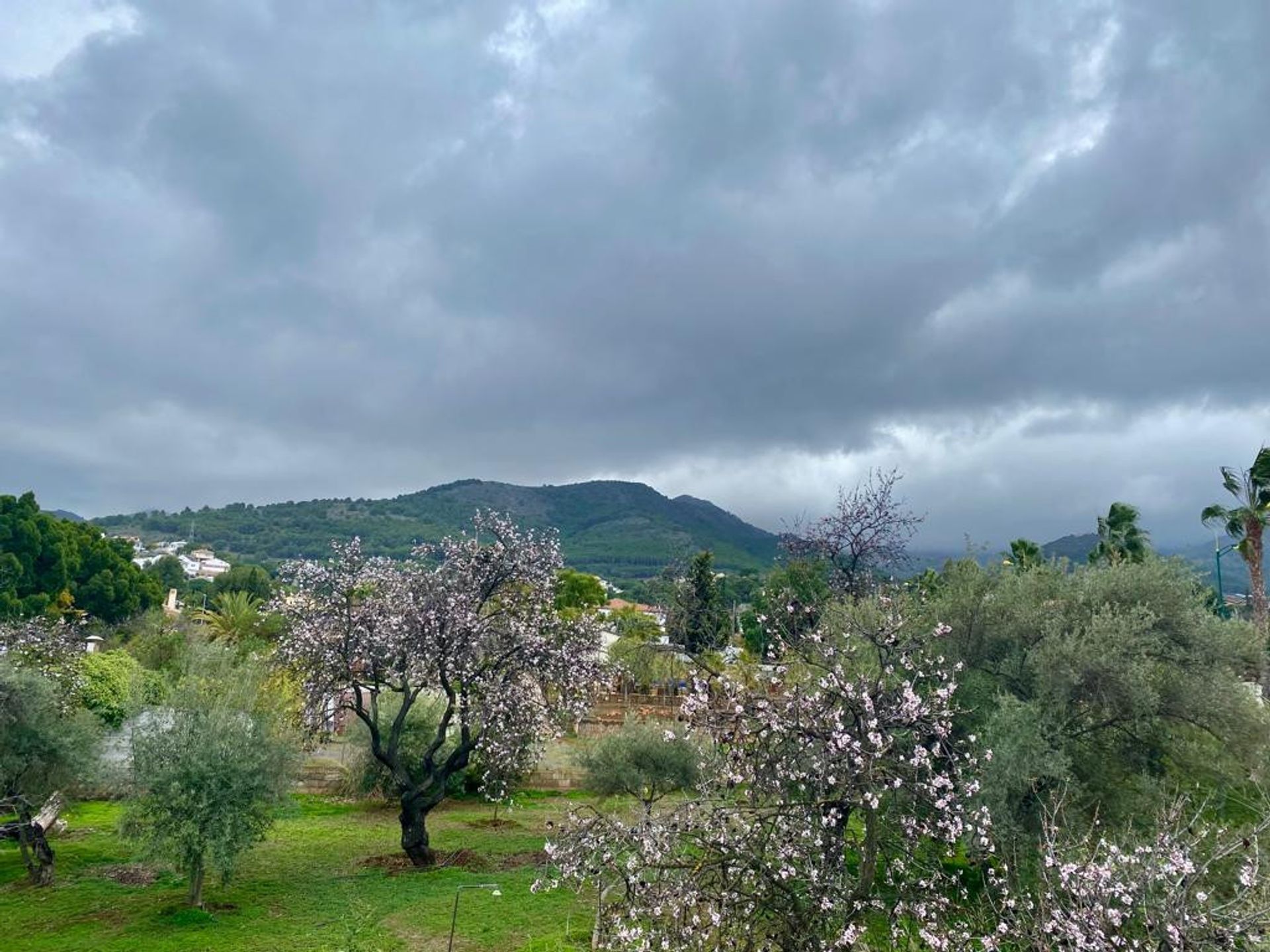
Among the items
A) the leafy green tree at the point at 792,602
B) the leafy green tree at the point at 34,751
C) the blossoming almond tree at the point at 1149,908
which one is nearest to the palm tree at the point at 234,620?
the leafy green tree at the point at 34,751

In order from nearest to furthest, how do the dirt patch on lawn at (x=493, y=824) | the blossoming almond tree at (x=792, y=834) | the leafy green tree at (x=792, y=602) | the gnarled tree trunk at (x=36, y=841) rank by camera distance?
1. the blossoming almond tree at (x=792, y=834)
2. the leafy green tree at (x=792, y=602)
3. the gnarled tree trunk at (x=36, y=841)
4. the dirt patch on lawn at (x=493, y=824)

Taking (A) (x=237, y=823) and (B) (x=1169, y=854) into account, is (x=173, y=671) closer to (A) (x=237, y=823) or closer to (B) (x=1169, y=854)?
(A) (x=237, y=823)

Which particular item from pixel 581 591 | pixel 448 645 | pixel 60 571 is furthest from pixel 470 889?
pixel 60 571

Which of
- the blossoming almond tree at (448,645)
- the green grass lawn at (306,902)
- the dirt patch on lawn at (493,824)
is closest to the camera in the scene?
the green grass lawn at (306,902)

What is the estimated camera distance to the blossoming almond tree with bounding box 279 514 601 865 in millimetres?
15820

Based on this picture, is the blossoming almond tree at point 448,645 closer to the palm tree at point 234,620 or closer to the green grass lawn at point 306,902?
the green grass lawn at point 306,902

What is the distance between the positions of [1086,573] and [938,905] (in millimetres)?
10420

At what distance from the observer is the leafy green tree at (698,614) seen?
126ft

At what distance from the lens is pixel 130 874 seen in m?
15.8

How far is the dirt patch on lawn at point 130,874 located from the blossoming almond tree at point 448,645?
4.57m

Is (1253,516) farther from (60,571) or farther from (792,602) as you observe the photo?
(60,571)

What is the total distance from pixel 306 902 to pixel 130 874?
16.3 ft

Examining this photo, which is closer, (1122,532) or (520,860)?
(520,860)

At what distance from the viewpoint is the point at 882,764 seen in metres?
7.20
